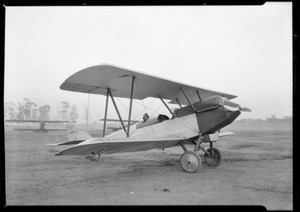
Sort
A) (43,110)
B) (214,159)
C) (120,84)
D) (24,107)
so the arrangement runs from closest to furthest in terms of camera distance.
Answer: (120,84) → (214,159) → (24,107) → (43,110)

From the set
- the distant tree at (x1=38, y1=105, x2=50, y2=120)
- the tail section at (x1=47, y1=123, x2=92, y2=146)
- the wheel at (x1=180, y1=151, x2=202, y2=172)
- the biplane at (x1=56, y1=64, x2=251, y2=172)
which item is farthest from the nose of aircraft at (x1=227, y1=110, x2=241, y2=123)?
the distant tree at (x1=38, y1=105, x2=50, y2=120)

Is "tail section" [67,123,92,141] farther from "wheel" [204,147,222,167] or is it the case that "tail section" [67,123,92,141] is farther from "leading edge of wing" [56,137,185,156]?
"wheel" [204,147,222,167]

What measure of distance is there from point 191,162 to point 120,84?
10.1 ft

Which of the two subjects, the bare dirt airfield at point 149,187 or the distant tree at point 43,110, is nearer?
the bare dirt airfield at point 149,187

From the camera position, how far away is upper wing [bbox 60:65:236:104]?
575 cm

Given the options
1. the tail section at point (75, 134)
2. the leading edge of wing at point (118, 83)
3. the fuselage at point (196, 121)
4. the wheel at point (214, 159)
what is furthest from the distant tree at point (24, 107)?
the wheel at point (214, 159)

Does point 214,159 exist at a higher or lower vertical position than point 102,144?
lower

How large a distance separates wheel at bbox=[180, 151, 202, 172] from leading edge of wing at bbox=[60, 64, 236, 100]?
2.13 m

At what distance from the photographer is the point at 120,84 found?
704cm

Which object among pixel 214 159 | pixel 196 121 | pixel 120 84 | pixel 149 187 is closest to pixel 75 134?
pixel 120 84

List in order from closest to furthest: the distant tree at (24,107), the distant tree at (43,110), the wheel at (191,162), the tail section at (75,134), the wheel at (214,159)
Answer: the wheel at (191,162)
the distant tree at (24,107)
the wheel at (214,159)
the tail section at (75,134)
the distant tree at (43,110)

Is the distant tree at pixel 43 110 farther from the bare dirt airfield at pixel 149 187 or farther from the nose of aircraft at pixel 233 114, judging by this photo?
the nose of aircraft at pixel 233 114

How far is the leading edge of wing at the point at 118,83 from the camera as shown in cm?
571

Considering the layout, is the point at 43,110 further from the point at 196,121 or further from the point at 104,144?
the point at 104,144
